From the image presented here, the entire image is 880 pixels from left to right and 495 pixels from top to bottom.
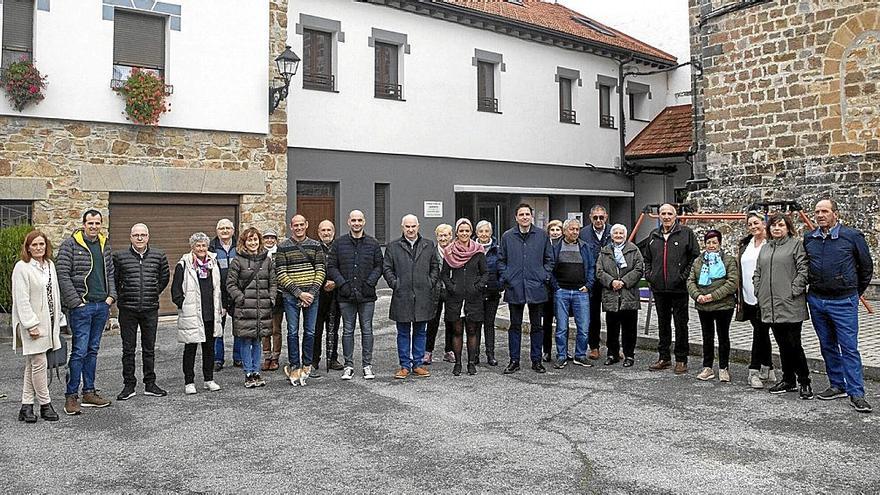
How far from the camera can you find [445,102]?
677 inches

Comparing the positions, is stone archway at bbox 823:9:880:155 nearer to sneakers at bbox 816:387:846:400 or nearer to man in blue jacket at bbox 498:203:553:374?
sneakers at bbox 816:387:846:400

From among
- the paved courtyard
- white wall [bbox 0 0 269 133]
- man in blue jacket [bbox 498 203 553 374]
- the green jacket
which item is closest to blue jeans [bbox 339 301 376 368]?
the paved courtyard

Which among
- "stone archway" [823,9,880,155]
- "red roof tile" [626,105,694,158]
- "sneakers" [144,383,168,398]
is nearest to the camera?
"sneakers" [144,383,168,398]

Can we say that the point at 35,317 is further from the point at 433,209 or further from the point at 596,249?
the point at 433,209

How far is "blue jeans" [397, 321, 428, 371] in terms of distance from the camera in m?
8.09

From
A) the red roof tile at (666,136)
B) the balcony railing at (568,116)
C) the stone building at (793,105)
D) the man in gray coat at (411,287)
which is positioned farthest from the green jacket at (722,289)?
the red roof tile at (666,136)

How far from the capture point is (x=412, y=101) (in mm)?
16609

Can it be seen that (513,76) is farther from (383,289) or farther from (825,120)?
(825,120)

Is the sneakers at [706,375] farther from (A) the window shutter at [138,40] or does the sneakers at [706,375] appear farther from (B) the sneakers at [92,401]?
(A) the window shutter at [138,40]

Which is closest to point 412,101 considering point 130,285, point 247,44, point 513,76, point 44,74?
point 513,76

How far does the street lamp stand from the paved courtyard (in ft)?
22.1

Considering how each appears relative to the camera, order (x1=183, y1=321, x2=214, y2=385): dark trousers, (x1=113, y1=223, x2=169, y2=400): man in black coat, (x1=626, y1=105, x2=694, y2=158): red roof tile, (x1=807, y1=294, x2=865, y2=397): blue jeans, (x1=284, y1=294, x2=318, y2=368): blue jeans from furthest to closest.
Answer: (x1=626, y1=105, x2=694, y2=158): red roof tile → (x1=284, y1=294, x2=318, y2=368): blue jeans → (x1=183, y1=321, x2=214, y2=385): dark trousers → (x1=113, y1=223, x2=169, y2=400): man in black coat → (x1=807, y1=294, x2=865, y2=397): blue jeans

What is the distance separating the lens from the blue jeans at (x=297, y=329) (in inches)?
309

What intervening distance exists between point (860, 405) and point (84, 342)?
21.7 feet
